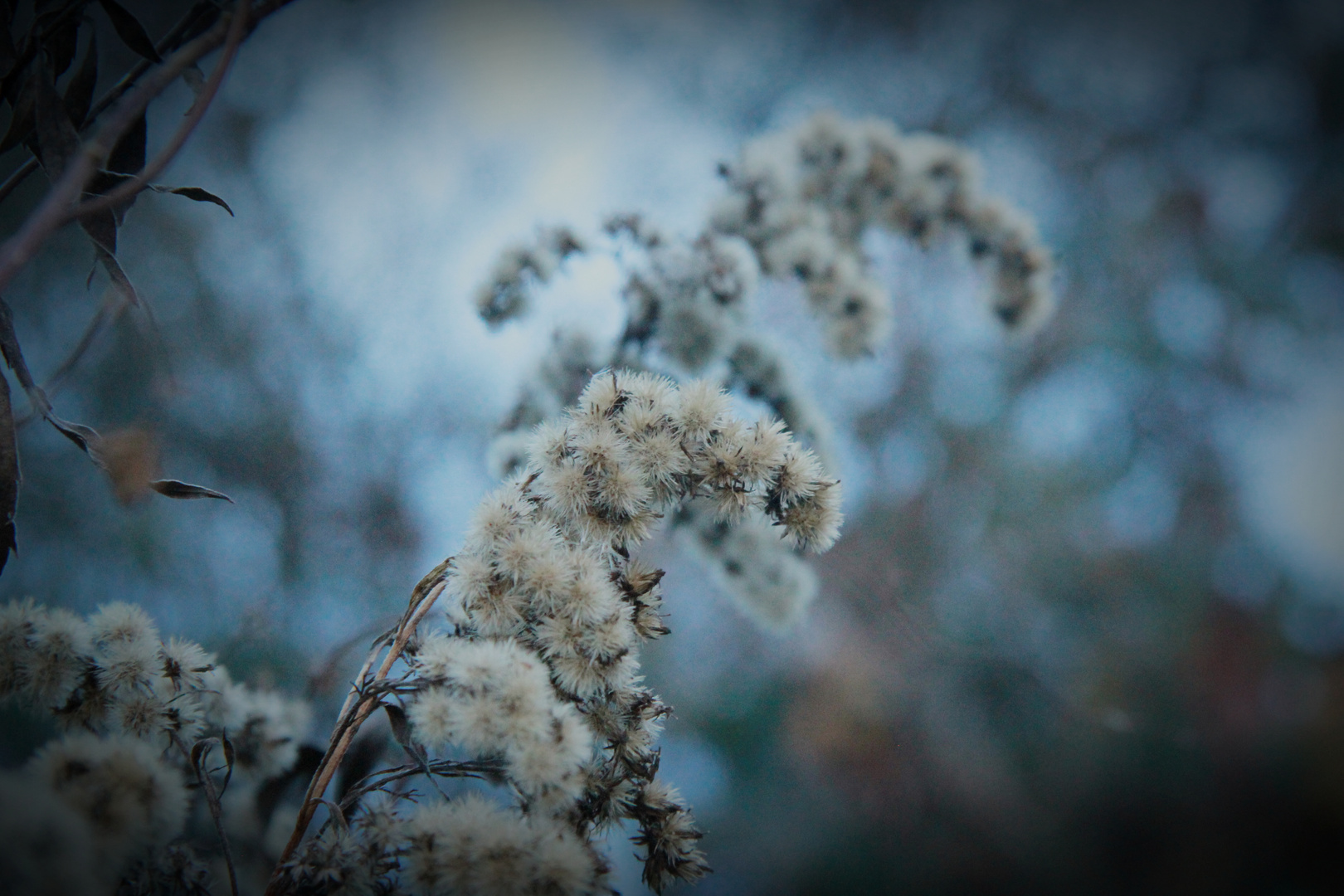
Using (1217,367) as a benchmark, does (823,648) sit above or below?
below

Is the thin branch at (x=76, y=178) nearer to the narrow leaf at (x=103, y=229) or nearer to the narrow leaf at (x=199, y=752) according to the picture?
the narrow leaf at (x=103, y=229)

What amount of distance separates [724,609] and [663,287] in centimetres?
205

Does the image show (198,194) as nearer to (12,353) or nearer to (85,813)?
(12,353)

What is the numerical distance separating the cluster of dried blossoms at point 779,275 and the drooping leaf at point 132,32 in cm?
43

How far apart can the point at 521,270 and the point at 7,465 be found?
1.92 feet

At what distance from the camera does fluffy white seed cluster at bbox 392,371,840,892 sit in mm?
424

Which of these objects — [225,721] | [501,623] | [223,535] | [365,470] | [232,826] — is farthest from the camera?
[365,470]

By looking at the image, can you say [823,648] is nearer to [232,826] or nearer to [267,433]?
[267,433]

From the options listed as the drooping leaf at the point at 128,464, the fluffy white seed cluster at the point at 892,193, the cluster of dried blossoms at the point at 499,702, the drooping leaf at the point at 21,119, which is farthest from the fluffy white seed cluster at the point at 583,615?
the fluffy white seed cluster at the point at 892,193

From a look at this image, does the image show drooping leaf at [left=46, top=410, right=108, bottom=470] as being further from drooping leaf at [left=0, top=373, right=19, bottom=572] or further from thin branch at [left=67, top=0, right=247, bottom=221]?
thin branch at [left=67, top=0, right=247, bottom=221]

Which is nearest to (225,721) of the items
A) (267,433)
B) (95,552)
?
(95,552)

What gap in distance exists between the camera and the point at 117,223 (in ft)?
1.76

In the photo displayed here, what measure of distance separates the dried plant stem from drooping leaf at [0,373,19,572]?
0.27 metres

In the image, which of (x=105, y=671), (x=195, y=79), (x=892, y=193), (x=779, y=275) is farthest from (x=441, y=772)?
(x=892, y=193)
